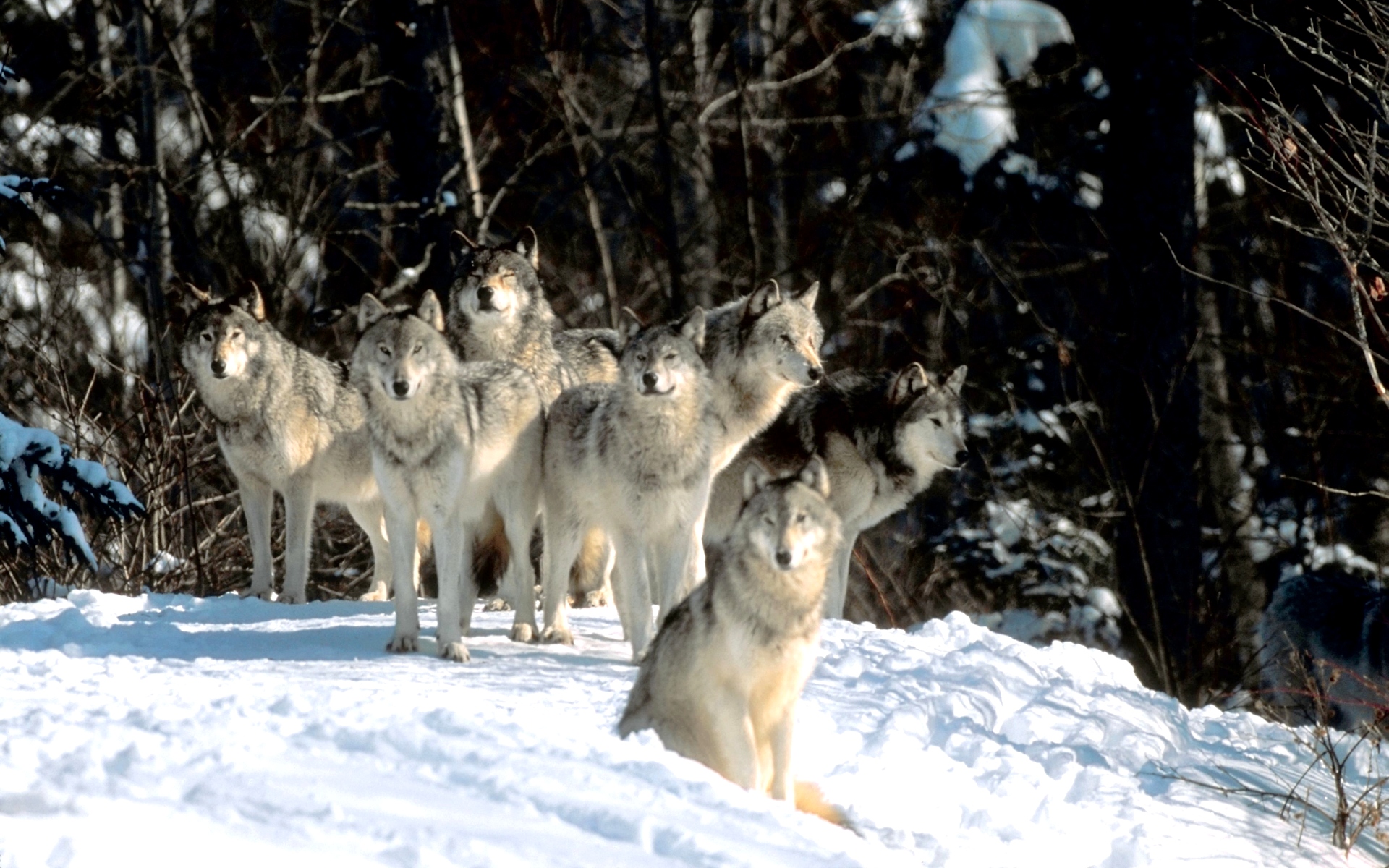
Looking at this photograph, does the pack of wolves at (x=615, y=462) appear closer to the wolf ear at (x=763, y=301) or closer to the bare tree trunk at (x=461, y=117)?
the wolf ear at (x=763, y=301)

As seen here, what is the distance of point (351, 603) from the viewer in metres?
10.7

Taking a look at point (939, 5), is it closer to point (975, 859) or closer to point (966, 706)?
point (966, 706)

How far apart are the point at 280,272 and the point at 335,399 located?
5.96 metres

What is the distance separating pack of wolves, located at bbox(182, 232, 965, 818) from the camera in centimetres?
640

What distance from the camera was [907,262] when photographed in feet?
67.8

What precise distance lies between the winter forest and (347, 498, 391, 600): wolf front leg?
1030 mm

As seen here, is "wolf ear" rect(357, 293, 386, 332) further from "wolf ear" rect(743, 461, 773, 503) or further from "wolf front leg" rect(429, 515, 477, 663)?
"wolf ear" rect(743, 461, 773, 503)

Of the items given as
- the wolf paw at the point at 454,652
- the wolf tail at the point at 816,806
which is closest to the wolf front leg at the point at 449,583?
the wolf paw at the point at 454,652

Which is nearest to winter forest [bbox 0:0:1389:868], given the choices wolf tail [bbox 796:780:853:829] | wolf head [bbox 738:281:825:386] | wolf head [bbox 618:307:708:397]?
wolf head [bbox 738:281:825:386]

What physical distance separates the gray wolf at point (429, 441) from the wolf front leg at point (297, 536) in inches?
78.0

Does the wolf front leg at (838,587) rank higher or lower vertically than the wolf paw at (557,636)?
higher

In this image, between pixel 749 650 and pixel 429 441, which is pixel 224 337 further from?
pixel 749 650

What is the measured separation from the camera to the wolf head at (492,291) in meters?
11.2

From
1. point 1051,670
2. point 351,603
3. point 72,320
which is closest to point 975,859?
point 1051,670
